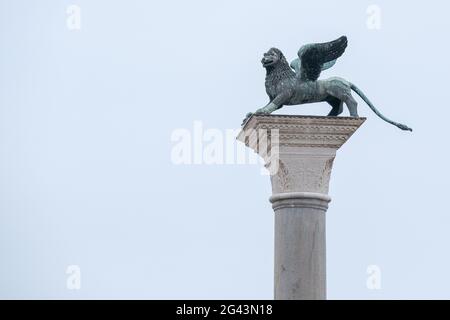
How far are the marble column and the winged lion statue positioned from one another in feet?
2.82

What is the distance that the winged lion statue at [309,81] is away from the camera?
19.8m

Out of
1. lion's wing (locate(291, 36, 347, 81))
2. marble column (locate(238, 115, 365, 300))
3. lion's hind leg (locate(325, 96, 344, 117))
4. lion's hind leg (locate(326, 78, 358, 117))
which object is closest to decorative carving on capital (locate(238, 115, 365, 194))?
marble column (locate(238, 115, 365, 300))

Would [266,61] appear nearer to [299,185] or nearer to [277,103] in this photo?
[277,103]

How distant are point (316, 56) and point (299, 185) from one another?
2.12 metres

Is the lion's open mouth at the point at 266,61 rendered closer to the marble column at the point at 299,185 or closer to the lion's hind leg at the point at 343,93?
the lion's hind leg at the point at 343,93

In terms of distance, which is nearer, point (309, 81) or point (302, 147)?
point (302, 147)

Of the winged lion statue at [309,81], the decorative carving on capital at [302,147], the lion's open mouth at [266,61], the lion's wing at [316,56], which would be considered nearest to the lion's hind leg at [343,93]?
the winged lion statue at [309,81]

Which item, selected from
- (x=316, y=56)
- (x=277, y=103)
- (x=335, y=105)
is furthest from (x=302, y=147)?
(x=316, y=56)

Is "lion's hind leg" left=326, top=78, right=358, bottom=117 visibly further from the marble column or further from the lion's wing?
the marble column

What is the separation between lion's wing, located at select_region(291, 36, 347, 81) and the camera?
1980 cm

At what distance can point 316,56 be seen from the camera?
1980cm
